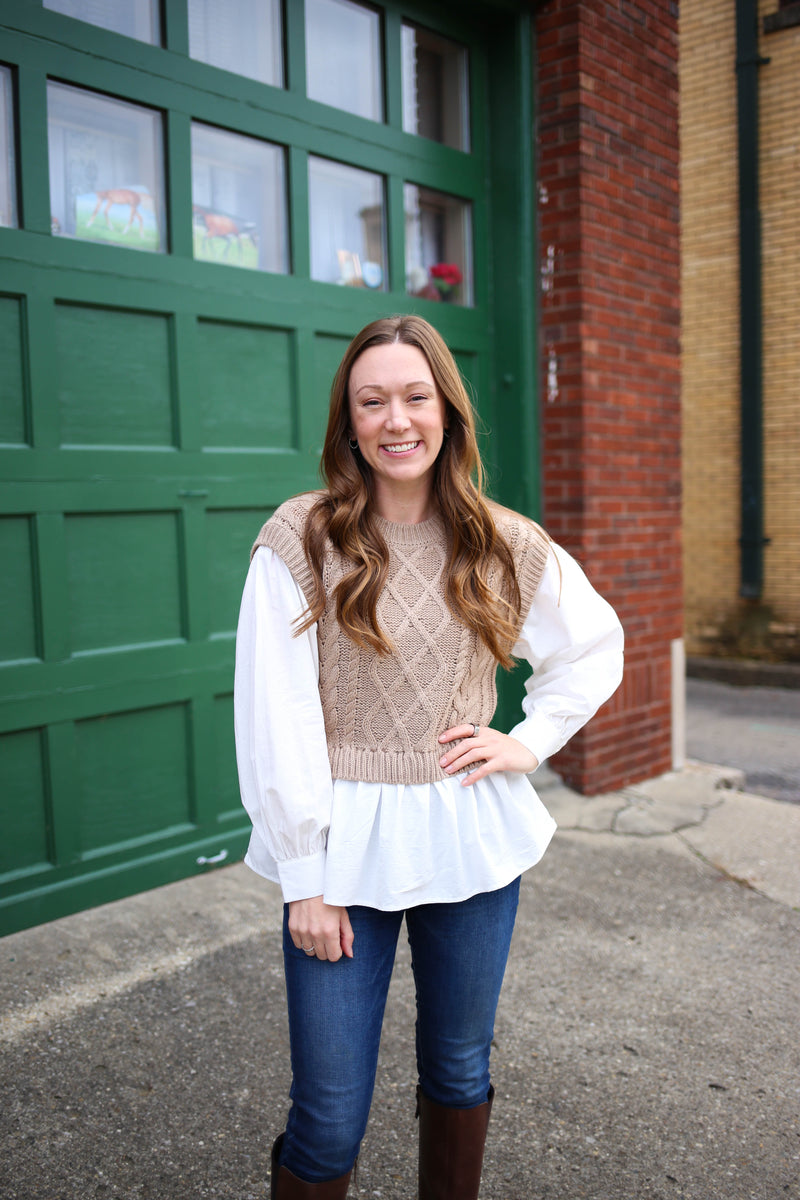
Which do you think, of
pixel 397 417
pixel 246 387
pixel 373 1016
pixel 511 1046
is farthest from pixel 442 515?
pixel 246 387

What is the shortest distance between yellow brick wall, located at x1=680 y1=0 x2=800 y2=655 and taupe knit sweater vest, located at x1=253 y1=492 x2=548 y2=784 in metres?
8.09

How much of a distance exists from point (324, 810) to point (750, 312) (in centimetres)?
866

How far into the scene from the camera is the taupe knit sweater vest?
5.58ft

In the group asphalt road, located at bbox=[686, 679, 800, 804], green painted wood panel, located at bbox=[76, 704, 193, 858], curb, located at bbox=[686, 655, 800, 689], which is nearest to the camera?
green painted wood panel, located at bbox=[76, 704, 193, 858]

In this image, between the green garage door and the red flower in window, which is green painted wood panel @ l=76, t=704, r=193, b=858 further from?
the red flower in window

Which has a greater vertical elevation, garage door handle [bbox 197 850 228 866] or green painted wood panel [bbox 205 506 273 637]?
green painted wood panel [bbox 205 506 273 637]

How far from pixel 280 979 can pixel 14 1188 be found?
1.02 meters

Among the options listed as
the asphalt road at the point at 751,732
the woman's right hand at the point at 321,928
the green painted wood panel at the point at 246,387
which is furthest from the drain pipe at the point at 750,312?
the woman's right hand at the point at 321,928

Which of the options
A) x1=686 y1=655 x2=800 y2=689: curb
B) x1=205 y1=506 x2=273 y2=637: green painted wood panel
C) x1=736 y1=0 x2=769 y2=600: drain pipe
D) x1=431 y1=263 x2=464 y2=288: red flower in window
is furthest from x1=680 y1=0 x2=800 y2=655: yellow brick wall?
x1=205 y1=506 x2=273 y2=637: green painted wood panel

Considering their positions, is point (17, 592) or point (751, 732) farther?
point (751, 732)

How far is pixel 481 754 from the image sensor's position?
5.72 feet

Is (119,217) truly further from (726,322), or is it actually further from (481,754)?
(726,322)

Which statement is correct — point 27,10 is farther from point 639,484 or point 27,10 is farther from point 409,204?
point 639,484

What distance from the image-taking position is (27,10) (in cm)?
307
